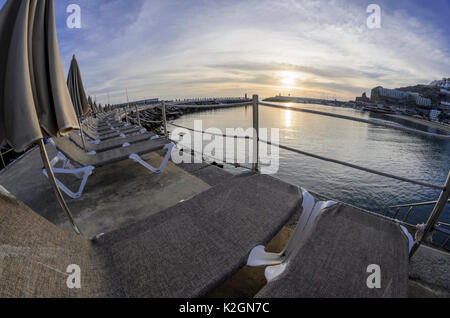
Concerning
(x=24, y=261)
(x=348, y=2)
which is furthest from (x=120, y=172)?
(x=348, y=2)

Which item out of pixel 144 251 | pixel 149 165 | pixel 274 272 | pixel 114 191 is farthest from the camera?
pixel 149 165

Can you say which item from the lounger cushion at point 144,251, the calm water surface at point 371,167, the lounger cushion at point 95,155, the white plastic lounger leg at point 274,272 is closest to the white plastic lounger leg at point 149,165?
the lounger cushion at point 95,155

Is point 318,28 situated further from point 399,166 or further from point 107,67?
point 399,166

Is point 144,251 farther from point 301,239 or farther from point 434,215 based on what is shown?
point 434,215

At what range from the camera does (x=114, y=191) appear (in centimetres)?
272

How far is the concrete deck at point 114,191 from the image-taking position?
7.11 ft

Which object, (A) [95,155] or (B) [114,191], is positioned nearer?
(B) [114,191]

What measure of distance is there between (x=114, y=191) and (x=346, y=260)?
2.85 meters

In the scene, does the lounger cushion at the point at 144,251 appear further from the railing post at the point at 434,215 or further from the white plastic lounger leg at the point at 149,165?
the white plastic lounger leg at the point at 149,165

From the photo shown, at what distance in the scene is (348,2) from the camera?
29.5 ft

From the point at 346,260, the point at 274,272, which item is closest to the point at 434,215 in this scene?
the point at 346,260

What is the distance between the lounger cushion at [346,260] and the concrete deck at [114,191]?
174cm

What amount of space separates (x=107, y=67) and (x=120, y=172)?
35.9 ft
